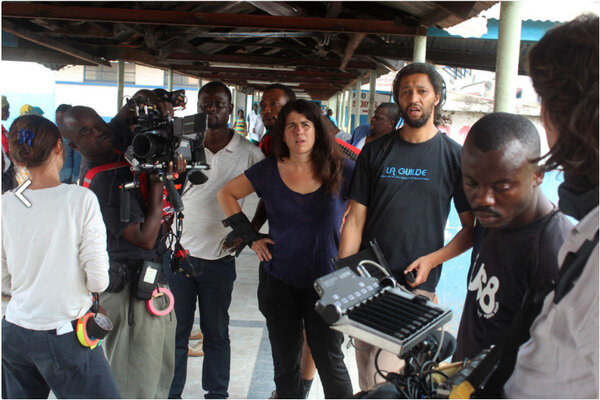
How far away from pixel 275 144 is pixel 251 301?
2604mm

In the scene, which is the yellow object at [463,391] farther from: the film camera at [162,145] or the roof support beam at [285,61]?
the roof support beam at [285,61]

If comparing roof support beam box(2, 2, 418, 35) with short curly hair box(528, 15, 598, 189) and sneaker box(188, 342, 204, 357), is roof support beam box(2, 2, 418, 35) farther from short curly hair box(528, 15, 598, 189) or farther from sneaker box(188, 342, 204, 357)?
short curly hair box(528, 15, 598, 189)

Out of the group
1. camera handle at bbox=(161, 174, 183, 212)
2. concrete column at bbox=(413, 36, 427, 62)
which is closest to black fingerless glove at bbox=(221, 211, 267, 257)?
camera handle at bbox=(161, 174, 183, 212)

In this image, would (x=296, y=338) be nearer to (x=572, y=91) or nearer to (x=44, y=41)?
(x=572, y=91)

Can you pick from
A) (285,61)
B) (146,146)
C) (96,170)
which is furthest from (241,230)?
(285,61)

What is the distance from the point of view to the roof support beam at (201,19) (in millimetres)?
4887

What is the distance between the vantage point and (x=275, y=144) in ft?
9.61

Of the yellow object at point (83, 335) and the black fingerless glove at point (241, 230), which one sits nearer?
the yellow object at point (83, 335)

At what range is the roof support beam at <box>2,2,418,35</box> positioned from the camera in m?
4.89

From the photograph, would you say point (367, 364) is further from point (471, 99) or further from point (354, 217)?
point (471, 99)

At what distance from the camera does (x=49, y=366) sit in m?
1.99

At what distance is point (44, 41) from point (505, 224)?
20.7ft

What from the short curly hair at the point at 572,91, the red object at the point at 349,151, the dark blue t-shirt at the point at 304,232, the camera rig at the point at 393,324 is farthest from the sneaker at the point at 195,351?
the short curly hair at the point at 572,91

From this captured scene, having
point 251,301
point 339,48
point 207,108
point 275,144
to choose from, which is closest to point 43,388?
point 275,144
